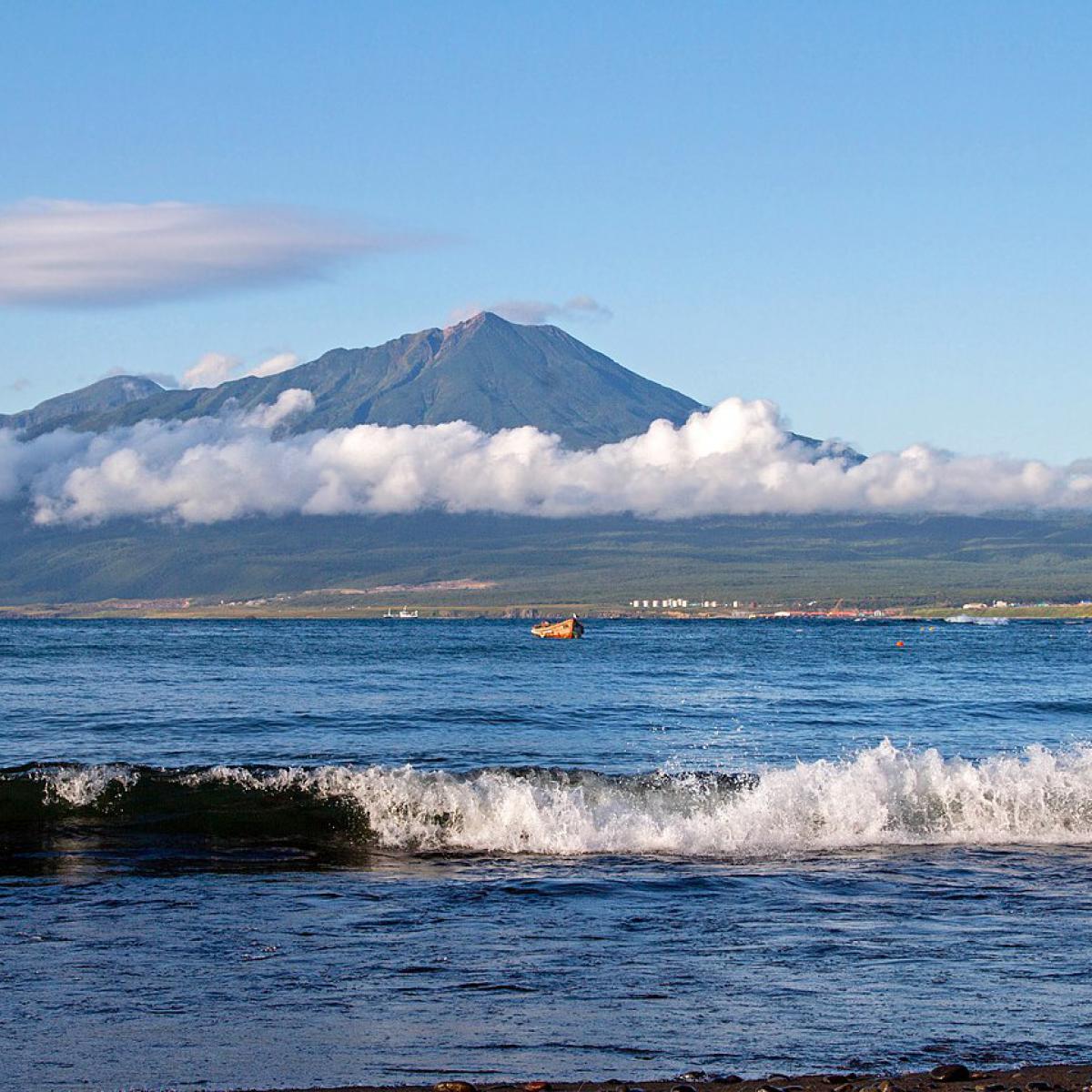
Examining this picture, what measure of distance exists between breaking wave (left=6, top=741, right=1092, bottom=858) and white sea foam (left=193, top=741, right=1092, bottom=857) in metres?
0.03

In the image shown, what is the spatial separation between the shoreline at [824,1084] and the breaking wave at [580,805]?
10.5 metres

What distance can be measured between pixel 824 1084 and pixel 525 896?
24.2ft

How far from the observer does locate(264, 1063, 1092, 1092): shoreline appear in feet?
32.3

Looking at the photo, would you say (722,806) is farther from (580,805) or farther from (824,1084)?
(824,1084)

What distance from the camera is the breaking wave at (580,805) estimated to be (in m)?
21.8

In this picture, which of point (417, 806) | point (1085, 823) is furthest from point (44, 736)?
point (1085, 823)

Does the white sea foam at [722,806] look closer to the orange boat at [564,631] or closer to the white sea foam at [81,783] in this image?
the white sea foam at [81,783]

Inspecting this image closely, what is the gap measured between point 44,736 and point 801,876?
21454 millimetres

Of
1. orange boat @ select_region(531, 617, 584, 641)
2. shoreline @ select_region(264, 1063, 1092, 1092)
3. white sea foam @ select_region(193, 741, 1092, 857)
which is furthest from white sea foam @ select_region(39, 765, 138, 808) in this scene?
orange boat @ select_region(531, 617, 584, 641)

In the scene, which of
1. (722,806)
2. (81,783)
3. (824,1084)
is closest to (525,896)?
(722,806)

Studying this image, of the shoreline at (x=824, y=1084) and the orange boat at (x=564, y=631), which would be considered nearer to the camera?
the shoreline at (x=824, y=1084)

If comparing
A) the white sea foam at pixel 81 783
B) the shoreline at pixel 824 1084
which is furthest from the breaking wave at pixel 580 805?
the shoreline at pixel 824 1084

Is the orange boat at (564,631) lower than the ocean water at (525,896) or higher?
lower

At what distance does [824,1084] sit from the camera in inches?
392
